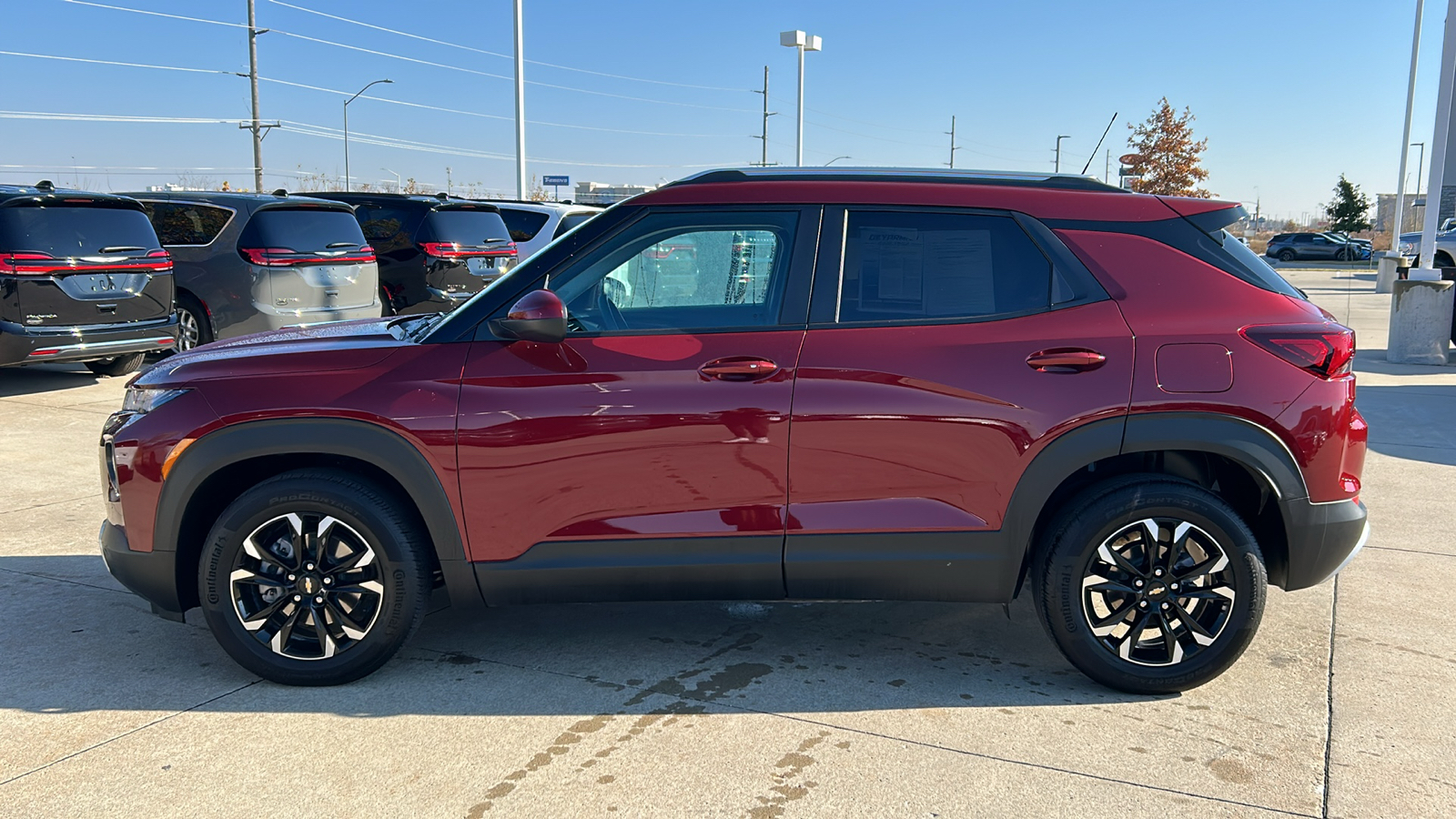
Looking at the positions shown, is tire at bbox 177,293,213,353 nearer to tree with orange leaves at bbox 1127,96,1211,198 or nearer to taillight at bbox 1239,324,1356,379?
taillight at bbox 1239,324,1356,379

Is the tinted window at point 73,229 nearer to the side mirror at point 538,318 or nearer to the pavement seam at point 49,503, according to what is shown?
the pavement seam at point 49,503

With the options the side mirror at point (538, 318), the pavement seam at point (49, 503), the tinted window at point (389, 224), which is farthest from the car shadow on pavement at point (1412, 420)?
the tinted window at point (389, 224)

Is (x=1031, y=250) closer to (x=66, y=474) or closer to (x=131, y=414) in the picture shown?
(x=131, y=414)

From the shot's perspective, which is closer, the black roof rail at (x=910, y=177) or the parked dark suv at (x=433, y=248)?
the black roof rail at (x=910, y=177)

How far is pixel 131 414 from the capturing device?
3846mm

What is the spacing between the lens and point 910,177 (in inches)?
152

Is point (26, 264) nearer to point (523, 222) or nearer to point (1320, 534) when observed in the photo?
Answer: point (523, 222)

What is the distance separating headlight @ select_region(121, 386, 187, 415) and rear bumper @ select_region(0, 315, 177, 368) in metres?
6.41

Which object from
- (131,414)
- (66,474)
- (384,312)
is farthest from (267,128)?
(131,414)

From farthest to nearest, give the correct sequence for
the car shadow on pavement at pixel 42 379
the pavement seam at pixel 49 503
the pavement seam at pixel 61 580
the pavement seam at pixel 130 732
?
the car shadow on pavement at pixel 42 379 < the pavement seam at pixel 49 503 < the pavement seam at pixel 61 580 < the pavement seam at pixel 130 732

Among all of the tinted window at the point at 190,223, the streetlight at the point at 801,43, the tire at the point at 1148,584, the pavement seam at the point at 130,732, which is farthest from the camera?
the streetlight at the point at 801,43

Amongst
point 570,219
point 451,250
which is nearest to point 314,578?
point 451,250

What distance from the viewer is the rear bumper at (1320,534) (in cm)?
366

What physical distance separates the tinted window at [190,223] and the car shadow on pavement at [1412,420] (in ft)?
33.6
